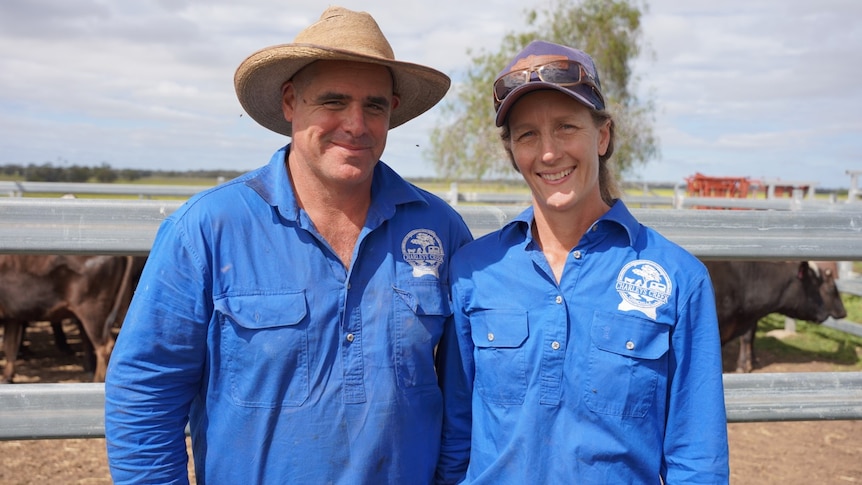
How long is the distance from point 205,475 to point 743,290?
753 centimetres

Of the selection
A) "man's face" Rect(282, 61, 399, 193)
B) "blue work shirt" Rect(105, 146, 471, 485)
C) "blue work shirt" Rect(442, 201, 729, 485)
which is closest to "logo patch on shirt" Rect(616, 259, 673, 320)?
"blue work shirt" Rect(442, 201, 729, 485)

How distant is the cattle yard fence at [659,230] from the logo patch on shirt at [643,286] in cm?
58

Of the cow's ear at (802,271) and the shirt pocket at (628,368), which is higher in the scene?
the shirt pocket at (628,368)

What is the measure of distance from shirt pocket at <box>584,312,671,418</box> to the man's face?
0.87 m

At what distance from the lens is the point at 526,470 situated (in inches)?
77.4

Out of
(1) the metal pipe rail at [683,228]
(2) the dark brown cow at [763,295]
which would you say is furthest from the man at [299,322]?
(2) the dark brown cow at [763,295]

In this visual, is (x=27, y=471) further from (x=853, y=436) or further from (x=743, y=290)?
(x=743, y=290)

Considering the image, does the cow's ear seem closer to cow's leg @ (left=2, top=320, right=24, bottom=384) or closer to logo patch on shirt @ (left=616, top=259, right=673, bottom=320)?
logo patch on shirt @ (left=616, top=259, right=673, bottom=320)

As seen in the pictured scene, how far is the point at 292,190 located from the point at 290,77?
0.42 meters

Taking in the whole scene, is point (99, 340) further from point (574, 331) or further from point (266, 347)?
point (574, 331)

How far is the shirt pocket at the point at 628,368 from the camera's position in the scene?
1.92 m

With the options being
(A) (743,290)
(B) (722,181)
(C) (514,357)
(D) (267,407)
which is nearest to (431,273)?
(C) (514,357)

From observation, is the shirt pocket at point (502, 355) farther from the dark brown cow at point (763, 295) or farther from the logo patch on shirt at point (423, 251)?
the dark brown cow at point (763, 295)

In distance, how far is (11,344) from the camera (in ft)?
24.3
